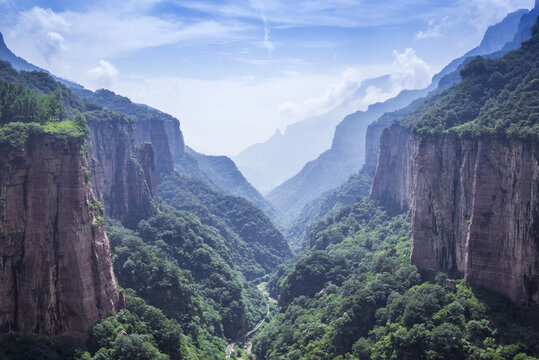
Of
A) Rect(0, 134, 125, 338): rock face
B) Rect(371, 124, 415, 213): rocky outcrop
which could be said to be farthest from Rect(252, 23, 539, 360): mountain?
Rect(0, 134, 125, 338): rock face

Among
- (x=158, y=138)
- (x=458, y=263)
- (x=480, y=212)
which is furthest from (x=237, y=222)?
(x=480, y=212)

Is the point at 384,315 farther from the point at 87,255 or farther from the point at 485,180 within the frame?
the point at 87,255

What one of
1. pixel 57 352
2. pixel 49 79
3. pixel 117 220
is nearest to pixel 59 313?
pixel 57 352

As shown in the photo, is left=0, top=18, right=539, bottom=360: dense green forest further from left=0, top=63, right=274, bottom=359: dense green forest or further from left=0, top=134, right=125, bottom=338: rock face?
left=0, top=134, right=125, bottom=338: rock face

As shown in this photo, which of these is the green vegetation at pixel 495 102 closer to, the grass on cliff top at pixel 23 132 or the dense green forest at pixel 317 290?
the dense green forest at pixel 317 290

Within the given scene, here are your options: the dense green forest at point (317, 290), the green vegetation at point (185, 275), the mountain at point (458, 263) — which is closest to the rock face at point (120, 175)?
the dense green forest at point (317, 290)

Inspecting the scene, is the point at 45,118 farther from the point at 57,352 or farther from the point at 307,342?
the point at 307,342
